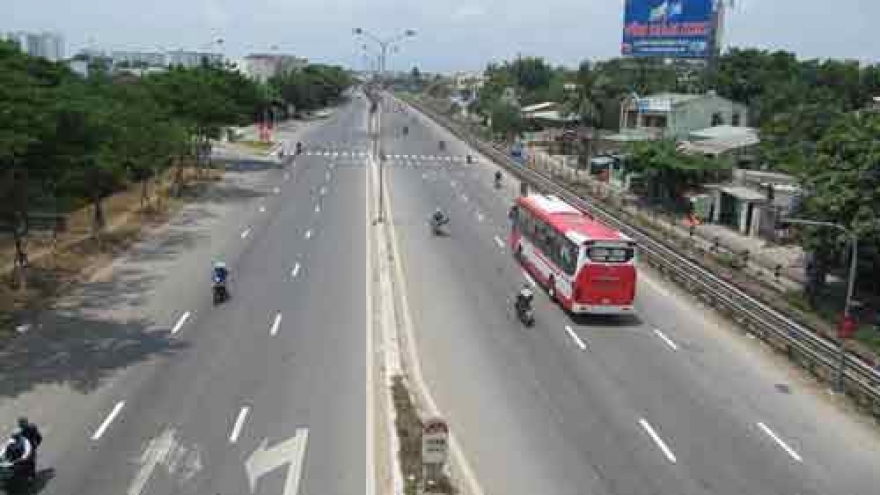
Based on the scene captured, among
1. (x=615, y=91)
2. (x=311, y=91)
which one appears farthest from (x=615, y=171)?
(x=311, y=91)

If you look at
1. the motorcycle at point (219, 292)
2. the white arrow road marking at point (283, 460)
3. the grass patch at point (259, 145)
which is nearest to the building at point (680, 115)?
the grass patch at point (259, 145)

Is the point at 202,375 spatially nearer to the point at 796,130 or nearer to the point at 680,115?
the point at 796,130

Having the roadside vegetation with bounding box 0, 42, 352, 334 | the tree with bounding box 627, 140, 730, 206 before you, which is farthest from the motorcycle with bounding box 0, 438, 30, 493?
the tree with bounding box 627, 140, 730, 206

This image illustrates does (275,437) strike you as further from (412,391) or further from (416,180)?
(416,180)

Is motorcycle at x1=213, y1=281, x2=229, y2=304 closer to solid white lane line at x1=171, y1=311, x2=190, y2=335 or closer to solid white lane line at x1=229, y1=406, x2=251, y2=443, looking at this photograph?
solid white lane line at x1=171, y1=311, x2=190, y2=335

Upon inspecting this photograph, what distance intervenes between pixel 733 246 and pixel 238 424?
31383 millimetres

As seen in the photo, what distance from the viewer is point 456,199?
51.1 m

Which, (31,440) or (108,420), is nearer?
(31,440)

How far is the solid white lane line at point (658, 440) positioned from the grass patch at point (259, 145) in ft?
213

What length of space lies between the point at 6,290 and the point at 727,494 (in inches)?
894

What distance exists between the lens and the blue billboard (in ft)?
232

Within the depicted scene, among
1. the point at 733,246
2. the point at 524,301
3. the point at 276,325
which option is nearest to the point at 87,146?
the point at 276,325

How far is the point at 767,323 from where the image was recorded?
23.6m

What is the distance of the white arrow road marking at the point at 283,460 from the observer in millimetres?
13867
